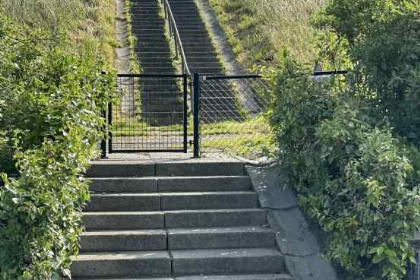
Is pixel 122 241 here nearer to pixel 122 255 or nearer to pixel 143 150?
pixel 122 255

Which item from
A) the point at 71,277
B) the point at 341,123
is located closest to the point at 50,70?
the point at 71,277

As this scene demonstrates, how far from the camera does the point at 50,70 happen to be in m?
7.18

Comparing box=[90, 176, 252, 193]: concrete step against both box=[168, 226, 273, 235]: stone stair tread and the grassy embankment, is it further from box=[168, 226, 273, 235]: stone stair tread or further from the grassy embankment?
the grassy embankment

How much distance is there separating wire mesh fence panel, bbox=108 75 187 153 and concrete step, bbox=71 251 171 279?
210 centimetres

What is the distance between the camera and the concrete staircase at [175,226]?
6.45 meters

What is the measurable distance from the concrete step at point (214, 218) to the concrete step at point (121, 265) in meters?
0.62

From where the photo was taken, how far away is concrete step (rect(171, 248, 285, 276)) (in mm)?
6469

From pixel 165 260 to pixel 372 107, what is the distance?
260 centimetres

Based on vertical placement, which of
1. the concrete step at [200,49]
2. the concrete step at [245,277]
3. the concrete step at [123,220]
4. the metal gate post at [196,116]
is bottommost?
the concrete step at [200,49]

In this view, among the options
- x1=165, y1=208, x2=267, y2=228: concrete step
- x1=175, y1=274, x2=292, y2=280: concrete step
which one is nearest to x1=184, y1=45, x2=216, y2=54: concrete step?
x1=165, y1=208, x2=267, y2=228: concrete step

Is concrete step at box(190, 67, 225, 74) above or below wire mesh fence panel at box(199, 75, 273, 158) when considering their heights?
below

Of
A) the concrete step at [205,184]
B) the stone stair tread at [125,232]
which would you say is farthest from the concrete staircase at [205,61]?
the stone stair tread at [125,232]

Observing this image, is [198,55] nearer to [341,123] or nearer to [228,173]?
[228,173]

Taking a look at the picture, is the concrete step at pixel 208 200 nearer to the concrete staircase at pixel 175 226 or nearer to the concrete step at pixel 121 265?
the concrete staircase at pixel 175 226
